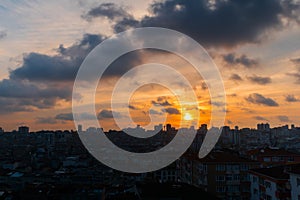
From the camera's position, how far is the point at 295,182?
18.3m

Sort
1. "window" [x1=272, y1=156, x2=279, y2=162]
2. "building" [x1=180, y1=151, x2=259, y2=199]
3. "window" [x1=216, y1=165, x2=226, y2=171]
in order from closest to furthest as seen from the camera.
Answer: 1. "building" [x1=180, y1=151, x2=259, y2=199]
2. "window" [x1=216, y1=165, x2=226, y2=171]
3. "window" [x1=272, y1=156, x2=279, y2=162]

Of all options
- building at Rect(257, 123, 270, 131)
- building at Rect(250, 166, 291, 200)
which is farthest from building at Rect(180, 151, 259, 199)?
building at Rect(257, 123, 270, 131)

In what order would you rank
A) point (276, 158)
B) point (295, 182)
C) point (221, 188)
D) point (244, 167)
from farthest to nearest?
point (276, 158) < point (244, 167) < point (221, 188) < point (295, 182)

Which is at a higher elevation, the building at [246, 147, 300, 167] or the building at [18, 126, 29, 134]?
the building at [18, 126, 29, 134]

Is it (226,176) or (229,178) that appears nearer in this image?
(229,178)

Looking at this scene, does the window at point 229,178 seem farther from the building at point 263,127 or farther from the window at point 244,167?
the building at point 263,127

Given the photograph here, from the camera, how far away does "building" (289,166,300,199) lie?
18.1 metres

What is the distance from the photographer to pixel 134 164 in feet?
210

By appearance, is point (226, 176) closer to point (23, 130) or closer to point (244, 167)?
point (244, 167)

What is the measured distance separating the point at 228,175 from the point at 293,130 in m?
125

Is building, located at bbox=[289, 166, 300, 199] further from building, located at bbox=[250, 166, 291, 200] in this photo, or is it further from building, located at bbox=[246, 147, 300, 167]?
building, located at bbox=[246, 147, 300, 167]

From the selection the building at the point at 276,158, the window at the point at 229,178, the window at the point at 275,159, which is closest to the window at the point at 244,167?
the window at the point at 229,178

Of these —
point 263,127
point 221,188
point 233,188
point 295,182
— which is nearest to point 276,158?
point 233,188

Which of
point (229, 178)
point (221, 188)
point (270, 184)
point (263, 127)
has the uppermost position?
point (263, 127)
